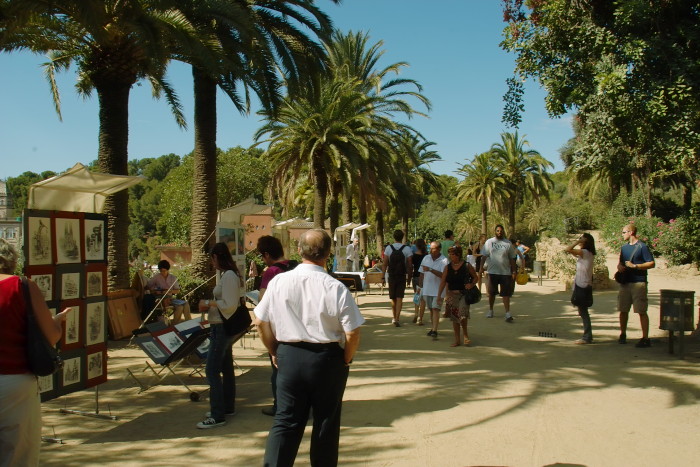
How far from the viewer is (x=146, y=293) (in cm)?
1101

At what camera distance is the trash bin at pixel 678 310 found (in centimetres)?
773

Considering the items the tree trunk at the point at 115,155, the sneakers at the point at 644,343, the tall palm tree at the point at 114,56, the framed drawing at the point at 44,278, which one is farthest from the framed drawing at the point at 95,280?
the sneakers at the point at 644,343

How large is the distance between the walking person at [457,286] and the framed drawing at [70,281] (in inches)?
210

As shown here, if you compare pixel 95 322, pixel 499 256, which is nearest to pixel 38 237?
pixel 95 322

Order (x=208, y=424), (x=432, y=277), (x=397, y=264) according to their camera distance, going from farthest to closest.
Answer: (x=397, y=264) → (x=432, y=277) → (x=208, y=424)

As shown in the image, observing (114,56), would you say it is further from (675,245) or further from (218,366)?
(675,245)

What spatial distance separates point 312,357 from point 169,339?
387cm

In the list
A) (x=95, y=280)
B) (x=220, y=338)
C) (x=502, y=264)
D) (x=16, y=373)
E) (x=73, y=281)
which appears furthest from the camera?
(x=502, y=264)

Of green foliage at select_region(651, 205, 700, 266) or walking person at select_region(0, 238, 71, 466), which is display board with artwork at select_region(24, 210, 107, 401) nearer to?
walking person at select_region(0, 238, 71, 466)

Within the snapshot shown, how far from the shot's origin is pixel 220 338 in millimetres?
5328

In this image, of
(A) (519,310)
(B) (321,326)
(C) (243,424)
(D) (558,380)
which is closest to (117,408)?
(C) (243,424)

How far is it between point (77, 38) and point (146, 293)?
186 inches

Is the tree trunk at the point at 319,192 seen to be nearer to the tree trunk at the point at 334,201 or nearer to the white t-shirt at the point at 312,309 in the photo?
the tree trunk at the point at 334,201

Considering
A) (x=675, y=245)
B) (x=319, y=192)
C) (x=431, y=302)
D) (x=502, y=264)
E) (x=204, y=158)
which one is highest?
(x=319, y=192)
